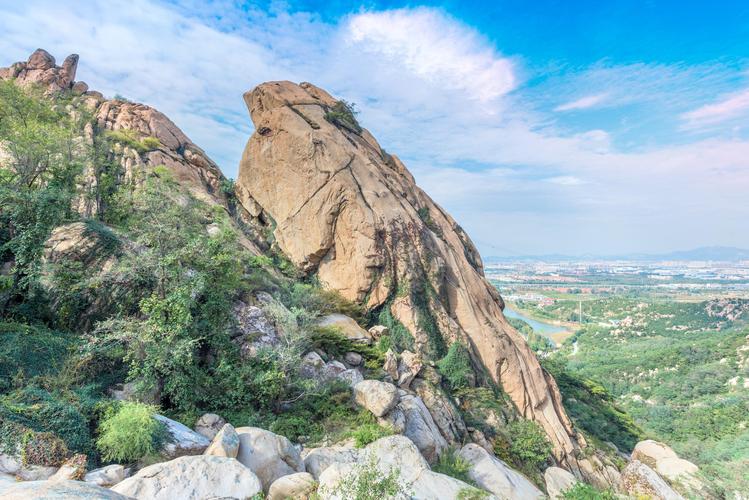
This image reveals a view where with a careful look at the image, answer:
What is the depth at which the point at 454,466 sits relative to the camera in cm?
1083

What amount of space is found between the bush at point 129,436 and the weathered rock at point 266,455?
1.74 meters

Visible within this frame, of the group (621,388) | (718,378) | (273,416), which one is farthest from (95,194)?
(718,378)

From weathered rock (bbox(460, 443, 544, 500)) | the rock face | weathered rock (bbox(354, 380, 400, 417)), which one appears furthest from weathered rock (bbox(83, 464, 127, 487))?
the rock face

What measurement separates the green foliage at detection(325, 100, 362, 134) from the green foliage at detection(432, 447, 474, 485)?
22259 millimetres

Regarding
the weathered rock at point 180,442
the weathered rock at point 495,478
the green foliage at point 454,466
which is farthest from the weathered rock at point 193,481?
the weathered rock at point 495,478

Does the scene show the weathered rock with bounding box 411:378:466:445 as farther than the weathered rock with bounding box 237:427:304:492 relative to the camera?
Yes

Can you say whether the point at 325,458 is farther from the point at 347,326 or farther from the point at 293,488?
the point at 347,326

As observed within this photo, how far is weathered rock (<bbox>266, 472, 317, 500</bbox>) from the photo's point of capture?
6.80m

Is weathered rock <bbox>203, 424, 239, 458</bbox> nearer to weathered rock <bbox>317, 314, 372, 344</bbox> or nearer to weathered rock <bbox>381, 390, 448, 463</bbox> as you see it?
weathered rock <bbox>381, 390, 448, 463</bbox>

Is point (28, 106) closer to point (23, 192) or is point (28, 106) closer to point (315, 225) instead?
point (23, 192)

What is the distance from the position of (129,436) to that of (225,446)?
186cm

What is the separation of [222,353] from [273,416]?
2.65 meters

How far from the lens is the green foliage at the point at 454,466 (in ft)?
34.1

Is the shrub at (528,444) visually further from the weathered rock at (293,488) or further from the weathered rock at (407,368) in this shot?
the weathered rock at (293,488)
